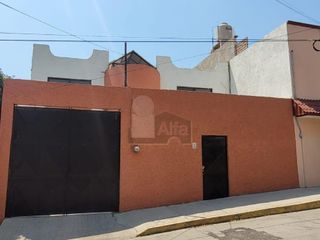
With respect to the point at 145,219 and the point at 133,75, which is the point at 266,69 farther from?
the point at 145,219

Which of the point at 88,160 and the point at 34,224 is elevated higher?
the point at 88,160

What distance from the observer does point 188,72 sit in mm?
18547

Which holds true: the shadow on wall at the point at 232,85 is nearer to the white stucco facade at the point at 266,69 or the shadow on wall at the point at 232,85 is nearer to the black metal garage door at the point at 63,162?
the white stucco facade at the point at 266,69

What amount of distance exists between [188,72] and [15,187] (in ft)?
38.3

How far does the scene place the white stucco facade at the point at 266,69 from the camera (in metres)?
13.8

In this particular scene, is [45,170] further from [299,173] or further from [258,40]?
[258,40]

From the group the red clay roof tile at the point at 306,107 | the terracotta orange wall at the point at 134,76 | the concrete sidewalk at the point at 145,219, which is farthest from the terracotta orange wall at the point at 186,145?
the terracotta orange wall at the point at 134,76

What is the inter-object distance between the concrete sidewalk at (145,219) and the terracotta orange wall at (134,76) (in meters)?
7.32

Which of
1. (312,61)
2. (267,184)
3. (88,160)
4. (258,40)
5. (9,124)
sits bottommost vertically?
(267,184)

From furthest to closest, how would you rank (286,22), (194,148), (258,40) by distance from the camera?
(258,40) → (286,22) → (194,148)

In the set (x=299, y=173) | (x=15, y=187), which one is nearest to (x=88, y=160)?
(x=15, y=187)

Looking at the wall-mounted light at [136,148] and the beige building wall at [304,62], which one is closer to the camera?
the wall-mounted light at [136,148]

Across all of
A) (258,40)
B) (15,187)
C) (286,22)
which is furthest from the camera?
(258,40)

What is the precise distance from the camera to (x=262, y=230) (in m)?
7.47
